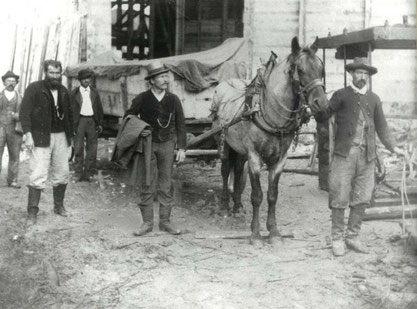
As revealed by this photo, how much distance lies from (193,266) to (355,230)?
70.6 inches

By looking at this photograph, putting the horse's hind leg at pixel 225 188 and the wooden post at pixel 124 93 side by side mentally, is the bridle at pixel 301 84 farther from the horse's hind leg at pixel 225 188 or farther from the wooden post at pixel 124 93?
the wooden post at pixel 124 93

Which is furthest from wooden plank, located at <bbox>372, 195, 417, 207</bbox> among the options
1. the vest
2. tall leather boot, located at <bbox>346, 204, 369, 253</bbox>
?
the vest

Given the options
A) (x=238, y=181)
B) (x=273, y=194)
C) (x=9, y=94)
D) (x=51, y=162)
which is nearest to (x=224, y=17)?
(x=9, y=94)

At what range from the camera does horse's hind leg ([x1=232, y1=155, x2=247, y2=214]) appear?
7.75 metres

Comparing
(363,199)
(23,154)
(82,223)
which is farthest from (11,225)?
(23,154)

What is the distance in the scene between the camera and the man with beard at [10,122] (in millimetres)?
9039

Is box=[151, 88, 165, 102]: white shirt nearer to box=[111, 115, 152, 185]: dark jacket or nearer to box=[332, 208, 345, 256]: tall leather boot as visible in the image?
box=[111, 115, 152, 185]: dark jacket

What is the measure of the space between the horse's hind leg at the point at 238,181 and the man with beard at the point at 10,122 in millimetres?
3774

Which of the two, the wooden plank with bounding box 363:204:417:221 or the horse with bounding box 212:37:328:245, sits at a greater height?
the horse with bounding box 212:37:328:245


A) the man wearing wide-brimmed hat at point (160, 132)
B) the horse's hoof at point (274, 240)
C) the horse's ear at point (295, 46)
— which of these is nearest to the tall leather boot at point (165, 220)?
the man wearing wide-brimmed hat at point (160, 132)

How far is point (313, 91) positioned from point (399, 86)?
8306 millimetres

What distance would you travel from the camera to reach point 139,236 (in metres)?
6.34

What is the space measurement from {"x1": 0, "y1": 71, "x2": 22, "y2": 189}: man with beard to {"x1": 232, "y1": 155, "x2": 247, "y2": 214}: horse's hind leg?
12.4 ft

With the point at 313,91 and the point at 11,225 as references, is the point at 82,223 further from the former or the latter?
the point at 313,91
